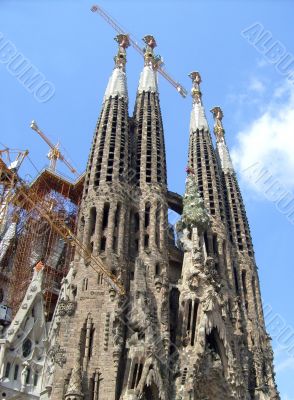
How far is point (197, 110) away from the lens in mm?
→ 54938

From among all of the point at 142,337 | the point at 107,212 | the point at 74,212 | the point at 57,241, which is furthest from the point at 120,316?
the point at 74,212

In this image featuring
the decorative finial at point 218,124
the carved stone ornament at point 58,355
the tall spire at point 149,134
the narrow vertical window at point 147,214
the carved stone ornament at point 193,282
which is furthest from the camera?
the decorative finial at point 218,124

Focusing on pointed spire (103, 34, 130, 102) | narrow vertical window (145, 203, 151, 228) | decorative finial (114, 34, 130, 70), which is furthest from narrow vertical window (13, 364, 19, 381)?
decorative finial (114, 34, 130, 70)

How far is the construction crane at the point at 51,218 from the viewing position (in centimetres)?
3275

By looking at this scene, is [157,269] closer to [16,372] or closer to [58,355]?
[58,355]

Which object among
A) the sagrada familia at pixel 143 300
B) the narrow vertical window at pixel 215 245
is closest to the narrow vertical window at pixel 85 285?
the sagrada familia at pixel 143 300

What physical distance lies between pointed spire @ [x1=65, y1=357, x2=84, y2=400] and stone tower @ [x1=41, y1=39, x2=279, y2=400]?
2.1 inches

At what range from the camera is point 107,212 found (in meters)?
36.8

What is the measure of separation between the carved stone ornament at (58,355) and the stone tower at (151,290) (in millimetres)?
56

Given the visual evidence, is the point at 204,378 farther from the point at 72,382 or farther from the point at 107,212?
the point at 107,212

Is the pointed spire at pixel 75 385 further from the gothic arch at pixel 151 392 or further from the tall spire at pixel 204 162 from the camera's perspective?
the tall spire at pixel 204 162

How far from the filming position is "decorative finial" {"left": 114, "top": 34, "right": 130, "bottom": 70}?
49.3 meters

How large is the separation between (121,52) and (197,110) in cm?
990

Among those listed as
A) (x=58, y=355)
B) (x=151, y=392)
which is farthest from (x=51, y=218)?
(x=151, y=392)
